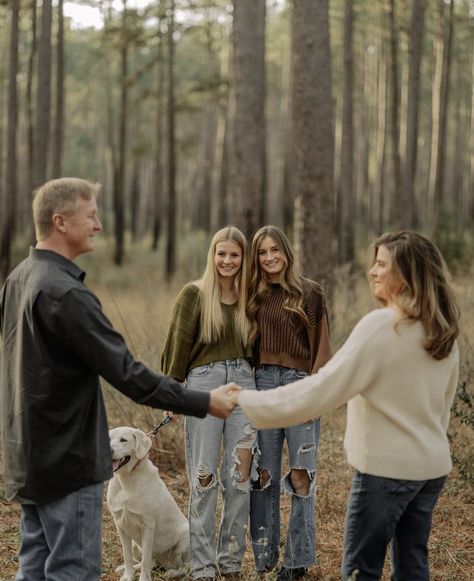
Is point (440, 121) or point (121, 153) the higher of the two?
point (440, 121)

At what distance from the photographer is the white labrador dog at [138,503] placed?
190 inches

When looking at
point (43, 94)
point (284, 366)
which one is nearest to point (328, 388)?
point (284, 366)

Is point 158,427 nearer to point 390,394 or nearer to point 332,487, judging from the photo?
point 390,394

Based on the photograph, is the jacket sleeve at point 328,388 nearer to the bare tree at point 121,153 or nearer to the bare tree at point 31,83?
the bare tree at point 31,83

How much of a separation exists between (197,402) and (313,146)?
22.4ft

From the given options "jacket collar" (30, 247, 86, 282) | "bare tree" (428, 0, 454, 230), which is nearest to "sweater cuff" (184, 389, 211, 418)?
"jacket collar" (30, 247, 86, 282)

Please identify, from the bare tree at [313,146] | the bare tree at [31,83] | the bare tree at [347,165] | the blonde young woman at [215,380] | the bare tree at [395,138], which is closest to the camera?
the blonde young woman at [215,380]

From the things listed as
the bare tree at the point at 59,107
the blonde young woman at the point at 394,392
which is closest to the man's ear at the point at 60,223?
the blonde young woman at the point at 394,392

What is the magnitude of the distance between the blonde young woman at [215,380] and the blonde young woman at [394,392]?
59.0 inches

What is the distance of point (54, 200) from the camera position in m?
3.50

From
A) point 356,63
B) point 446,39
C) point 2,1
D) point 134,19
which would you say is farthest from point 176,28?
point 356,63

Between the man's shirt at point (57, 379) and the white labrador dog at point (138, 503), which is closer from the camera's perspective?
the man's shirt at point (57, 379)

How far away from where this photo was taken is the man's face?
3518mm

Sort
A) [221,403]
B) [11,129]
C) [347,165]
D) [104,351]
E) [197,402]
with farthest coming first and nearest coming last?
[347,165] < [11,129] < [221,403] < [197,402] < [104,351]
